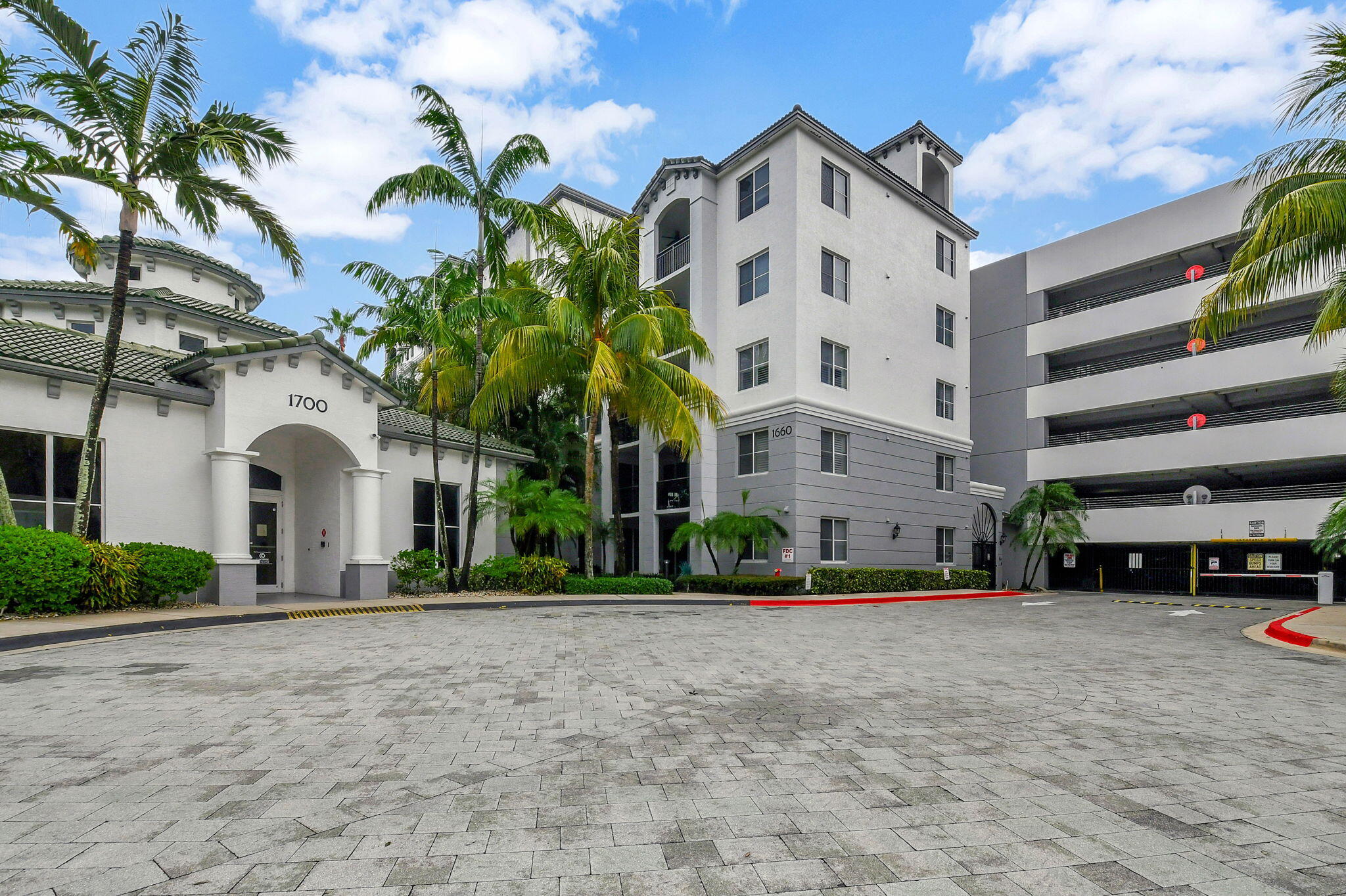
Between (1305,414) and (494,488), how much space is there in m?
29.5

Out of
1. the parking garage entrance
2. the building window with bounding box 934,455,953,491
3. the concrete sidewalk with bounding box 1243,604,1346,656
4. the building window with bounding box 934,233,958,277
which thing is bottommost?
the parking garage entrance

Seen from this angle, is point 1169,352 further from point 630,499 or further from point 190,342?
point 190,342

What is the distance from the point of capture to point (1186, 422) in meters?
29.8

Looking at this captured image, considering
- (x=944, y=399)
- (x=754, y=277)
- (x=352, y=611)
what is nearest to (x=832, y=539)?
(x=754, y=277)

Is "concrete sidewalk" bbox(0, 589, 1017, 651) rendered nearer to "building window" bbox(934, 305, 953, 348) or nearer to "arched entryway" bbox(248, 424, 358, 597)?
"arched entryway" bbox(248, 424, 358, 597)

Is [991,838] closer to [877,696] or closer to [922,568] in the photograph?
[877,696]

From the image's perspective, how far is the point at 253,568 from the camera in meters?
15.3

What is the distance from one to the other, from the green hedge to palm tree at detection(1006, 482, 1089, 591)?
3.51m

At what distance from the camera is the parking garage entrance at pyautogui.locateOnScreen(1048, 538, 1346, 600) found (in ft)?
87.1

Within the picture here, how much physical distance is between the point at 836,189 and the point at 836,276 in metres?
3.19

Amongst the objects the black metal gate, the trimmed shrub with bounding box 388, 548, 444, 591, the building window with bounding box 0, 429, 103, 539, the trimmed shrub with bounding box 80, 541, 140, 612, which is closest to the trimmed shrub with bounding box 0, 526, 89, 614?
the trimmed shrub with bounding box 80, 541, 140, 612

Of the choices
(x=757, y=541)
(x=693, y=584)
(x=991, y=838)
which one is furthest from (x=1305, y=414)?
(x=991, y=838)

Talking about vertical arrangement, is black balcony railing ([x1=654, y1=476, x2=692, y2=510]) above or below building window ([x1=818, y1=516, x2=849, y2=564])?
above

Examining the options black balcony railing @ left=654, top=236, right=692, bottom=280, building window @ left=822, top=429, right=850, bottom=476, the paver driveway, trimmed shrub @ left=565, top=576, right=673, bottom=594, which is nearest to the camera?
the paver driveway
